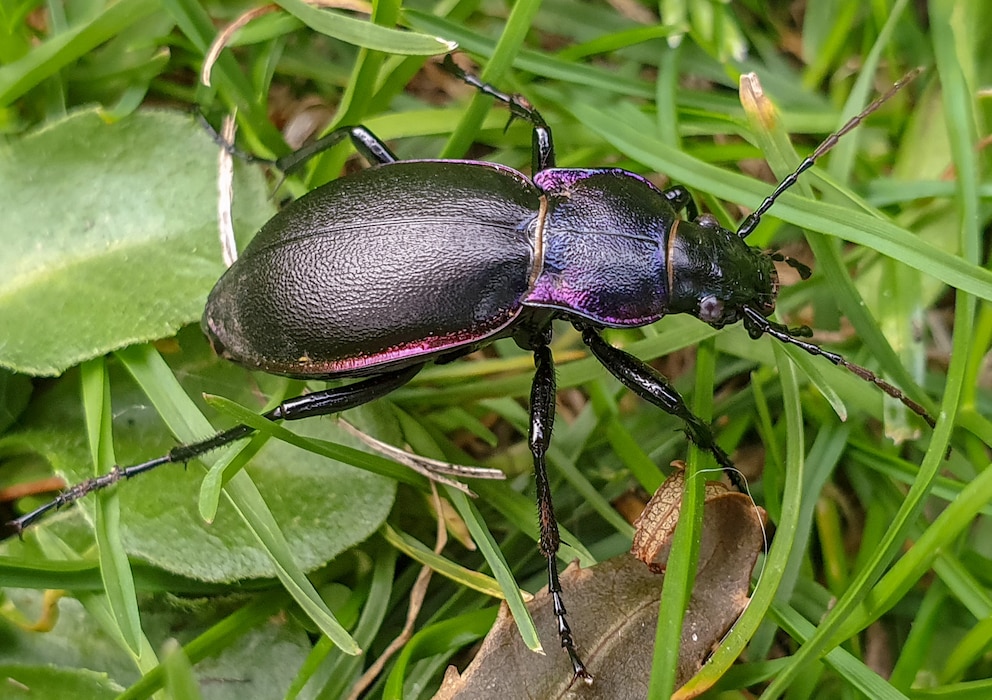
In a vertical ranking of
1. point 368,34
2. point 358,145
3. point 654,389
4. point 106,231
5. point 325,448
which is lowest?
point 325,448

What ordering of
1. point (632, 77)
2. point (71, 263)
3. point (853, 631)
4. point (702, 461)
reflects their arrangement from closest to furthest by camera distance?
point (853, 631) < point (702, 461) < point (71, 263) < point (632, 77)

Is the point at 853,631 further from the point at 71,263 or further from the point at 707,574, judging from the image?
the point at 71,263

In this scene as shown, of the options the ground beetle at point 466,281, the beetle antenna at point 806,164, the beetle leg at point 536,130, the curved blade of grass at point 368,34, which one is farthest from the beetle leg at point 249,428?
the beetle antenna at point 806,164

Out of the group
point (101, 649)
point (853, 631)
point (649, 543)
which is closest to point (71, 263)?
point (101, 649)

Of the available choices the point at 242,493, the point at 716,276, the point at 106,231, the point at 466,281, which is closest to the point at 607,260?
the point at 716,276

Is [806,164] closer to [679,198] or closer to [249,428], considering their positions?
[679,198]

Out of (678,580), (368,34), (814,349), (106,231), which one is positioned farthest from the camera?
(106,231)
